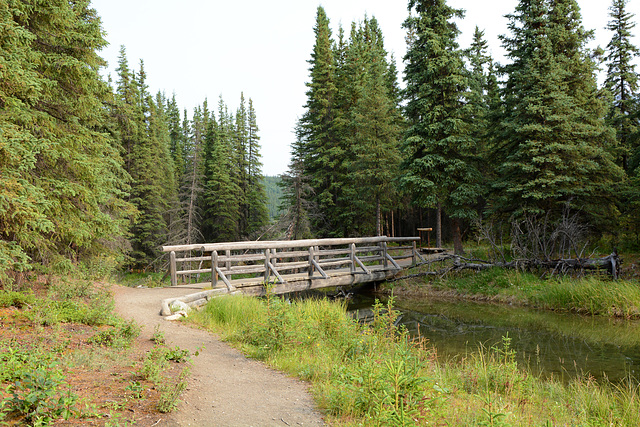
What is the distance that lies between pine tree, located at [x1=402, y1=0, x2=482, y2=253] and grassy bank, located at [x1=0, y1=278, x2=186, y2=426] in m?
16.0

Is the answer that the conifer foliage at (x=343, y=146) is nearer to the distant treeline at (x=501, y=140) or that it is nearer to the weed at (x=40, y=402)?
the distant treeline at (x=501, y=140)

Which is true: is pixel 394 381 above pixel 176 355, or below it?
above

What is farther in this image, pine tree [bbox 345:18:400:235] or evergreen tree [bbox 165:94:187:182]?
evergreen tree [bbox 165:94:187:182]

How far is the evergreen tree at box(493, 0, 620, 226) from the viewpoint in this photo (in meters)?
16.6

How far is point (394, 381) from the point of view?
3576mm

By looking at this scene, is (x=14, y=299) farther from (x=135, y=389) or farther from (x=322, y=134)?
(x=322, y=134)

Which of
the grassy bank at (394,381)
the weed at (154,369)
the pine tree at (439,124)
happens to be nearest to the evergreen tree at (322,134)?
the pine tree at (439,124)

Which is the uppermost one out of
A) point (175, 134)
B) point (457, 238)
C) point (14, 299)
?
point (175, 134)

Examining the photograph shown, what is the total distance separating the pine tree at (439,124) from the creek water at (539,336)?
6870 mm

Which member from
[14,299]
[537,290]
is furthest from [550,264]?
[14,299]

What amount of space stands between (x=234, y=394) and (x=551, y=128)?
16777 millimetres

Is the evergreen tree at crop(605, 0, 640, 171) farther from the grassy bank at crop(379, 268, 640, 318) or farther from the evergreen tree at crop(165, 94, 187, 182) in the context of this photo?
the evergreen tree at crop(165, 94, 187, 182)

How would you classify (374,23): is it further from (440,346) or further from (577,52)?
(440,346)

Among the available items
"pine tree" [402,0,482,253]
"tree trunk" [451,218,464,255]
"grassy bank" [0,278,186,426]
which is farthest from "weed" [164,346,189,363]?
"tree trunk" [451,218,464,255]
